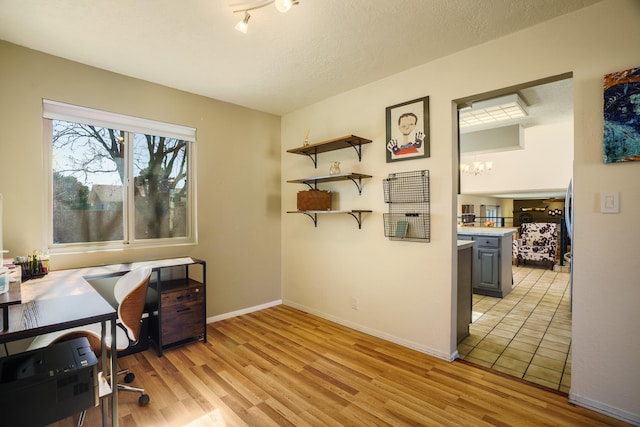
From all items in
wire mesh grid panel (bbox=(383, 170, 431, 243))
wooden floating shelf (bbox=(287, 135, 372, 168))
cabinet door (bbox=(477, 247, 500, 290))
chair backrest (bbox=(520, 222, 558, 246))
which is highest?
wooden floating shelf (bbox=(287, 135, 372, 168))

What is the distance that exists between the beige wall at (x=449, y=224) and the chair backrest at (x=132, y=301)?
2000 mm

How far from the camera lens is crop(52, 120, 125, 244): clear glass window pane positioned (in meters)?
2.70

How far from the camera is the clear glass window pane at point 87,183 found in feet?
8.84

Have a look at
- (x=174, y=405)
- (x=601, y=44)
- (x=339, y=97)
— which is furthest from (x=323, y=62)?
(x=174, y=405)

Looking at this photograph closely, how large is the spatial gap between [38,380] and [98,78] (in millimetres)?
2515

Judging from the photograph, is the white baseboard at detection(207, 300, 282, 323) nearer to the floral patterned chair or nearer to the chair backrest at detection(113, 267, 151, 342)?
the chair backrest at detection(113, 267, 151, 342)

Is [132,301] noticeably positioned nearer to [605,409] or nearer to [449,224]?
[449,224]

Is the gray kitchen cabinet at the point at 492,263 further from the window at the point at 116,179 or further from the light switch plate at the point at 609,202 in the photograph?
the window at the point at 116,179

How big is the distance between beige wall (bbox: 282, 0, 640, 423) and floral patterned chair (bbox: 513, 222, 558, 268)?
513 cm

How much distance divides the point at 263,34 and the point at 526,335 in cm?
365

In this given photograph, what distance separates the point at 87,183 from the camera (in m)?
2.83

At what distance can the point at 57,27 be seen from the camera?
215 cm

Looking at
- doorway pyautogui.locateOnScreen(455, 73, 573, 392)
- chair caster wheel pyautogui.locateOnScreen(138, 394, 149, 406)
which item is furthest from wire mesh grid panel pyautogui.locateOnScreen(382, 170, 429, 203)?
chair caster wheel pyautogui.locateOnScreen(138, 394, 149, 406)

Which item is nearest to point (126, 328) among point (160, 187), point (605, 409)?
point (160, 187)
